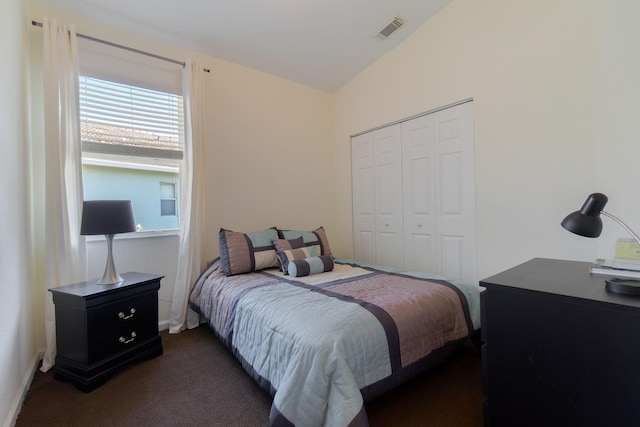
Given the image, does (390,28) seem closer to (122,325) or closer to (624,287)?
(624,287)

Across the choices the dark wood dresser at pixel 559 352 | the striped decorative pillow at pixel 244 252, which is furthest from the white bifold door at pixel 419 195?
the dark wood dresser at pixel 559 352

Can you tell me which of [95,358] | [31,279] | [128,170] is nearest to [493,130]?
[128,170]

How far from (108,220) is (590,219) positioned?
2.60 metres

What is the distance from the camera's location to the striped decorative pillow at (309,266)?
2.35 metres

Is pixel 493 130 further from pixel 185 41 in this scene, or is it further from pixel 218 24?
pixel 185 41

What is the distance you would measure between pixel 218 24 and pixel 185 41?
1.44ft

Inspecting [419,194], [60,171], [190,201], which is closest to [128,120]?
[60,171]

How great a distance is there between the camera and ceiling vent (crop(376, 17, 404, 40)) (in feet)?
8.86

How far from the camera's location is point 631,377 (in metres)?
0.85

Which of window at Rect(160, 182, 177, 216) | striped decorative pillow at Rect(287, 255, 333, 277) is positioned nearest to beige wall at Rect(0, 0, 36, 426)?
window at Rect(160, 182, 177, 216)

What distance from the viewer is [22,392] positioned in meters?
1.66

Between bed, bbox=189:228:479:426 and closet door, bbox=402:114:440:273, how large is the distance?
64 centimetres

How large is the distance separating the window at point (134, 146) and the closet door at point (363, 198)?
6.63 feet

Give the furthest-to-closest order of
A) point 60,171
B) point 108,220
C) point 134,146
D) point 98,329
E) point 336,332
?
1. point 134,146
2. point 60,171
3. point 108,220
4. point 98,329
5. point 336,332
